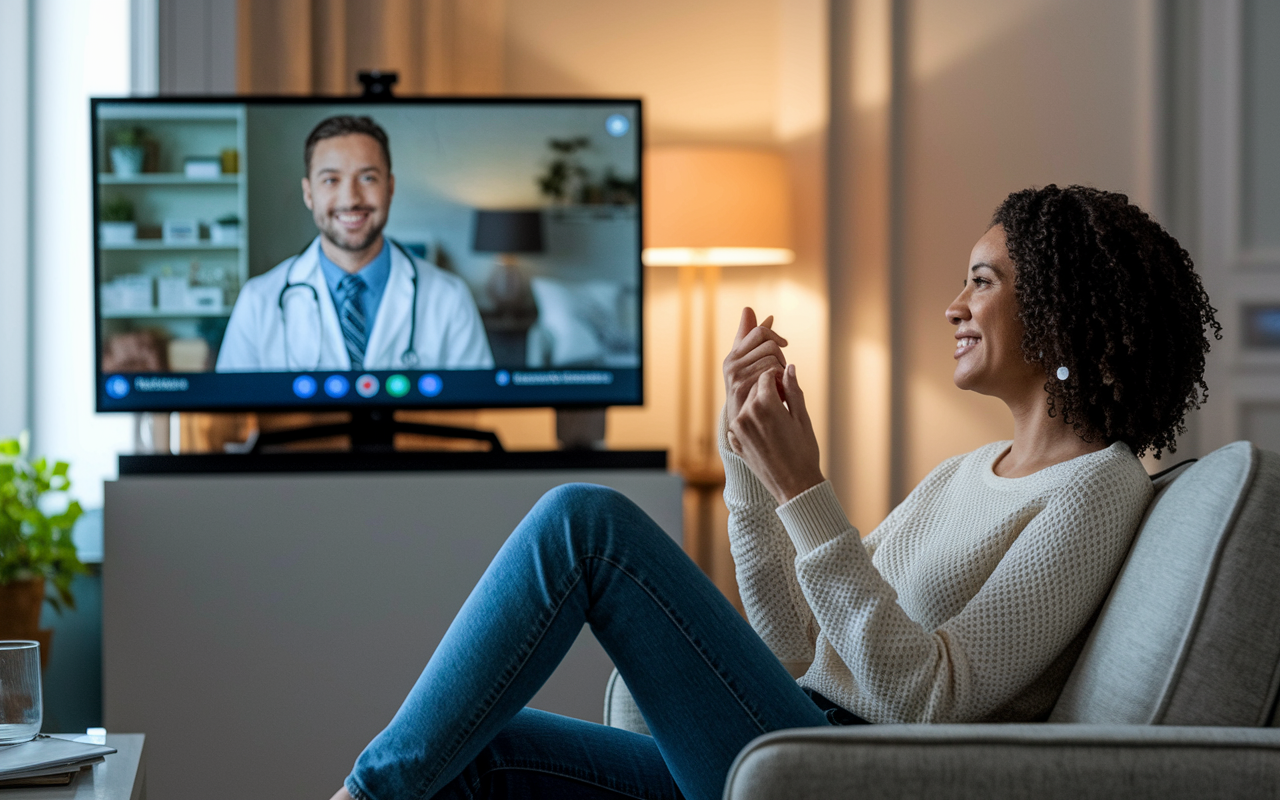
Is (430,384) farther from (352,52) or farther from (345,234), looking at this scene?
(352,52)

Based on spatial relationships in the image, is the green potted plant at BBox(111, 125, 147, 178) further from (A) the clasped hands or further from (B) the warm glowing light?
(A) the clasped hands

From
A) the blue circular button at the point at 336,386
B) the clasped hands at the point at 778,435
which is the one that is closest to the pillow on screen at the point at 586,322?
the blue circular button at the point at 336,386

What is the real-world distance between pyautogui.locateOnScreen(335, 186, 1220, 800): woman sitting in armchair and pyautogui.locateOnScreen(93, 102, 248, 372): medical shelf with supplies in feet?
4.24

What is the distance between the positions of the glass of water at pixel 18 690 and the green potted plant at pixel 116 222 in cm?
122

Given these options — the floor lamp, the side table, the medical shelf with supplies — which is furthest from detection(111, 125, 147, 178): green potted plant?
the side table

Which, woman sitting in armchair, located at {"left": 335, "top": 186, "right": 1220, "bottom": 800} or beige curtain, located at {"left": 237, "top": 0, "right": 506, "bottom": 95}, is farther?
beige curtain, located at {"left": 237, "top": 0, "right": 506, "bottom": 95}

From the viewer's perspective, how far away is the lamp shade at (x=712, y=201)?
2.73 metres

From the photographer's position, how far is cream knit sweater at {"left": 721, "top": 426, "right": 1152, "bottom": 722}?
3.56 feet

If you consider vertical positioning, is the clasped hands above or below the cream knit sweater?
above

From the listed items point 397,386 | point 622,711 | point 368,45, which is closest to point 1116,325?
point 622,711

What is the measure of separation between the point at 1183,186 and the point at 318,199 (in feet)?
7.22

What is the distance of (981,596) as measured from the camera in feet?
3.65

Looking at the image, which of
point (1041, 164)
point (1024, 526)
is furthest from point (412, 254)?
point (1041, 164)

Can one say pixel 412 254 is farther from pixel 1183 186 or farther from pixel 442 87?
pixel 1183 186
